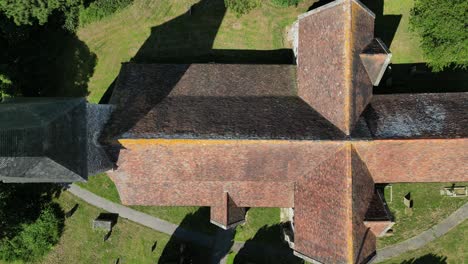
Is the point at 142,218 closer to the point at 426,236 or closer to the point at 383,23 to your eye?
the point at 426,236

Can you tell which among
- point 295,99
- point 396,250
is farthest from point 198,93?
point 396,250

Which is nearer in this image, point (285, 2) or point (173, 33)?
point (285, 2)

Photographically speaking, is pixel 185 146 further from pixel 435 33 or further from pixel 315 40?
pixel 435 33

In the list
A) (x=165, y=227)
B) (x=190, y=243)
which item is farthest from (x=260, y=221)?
(x=165, y=227)

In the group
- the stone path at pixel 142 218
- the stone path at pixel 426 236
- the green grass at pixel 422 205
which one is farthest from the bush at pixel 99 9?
the stone path at pixel 426 236

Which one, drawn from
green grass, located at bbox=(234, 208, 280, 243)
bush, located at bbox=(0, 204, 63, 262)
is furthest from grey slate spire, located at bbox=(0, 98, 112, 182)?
green grass, located at bbox=(234, 208, 280, 243)

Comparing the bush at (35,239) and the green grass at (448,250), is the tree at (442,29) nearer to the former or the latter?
the green grass at (448,250)
